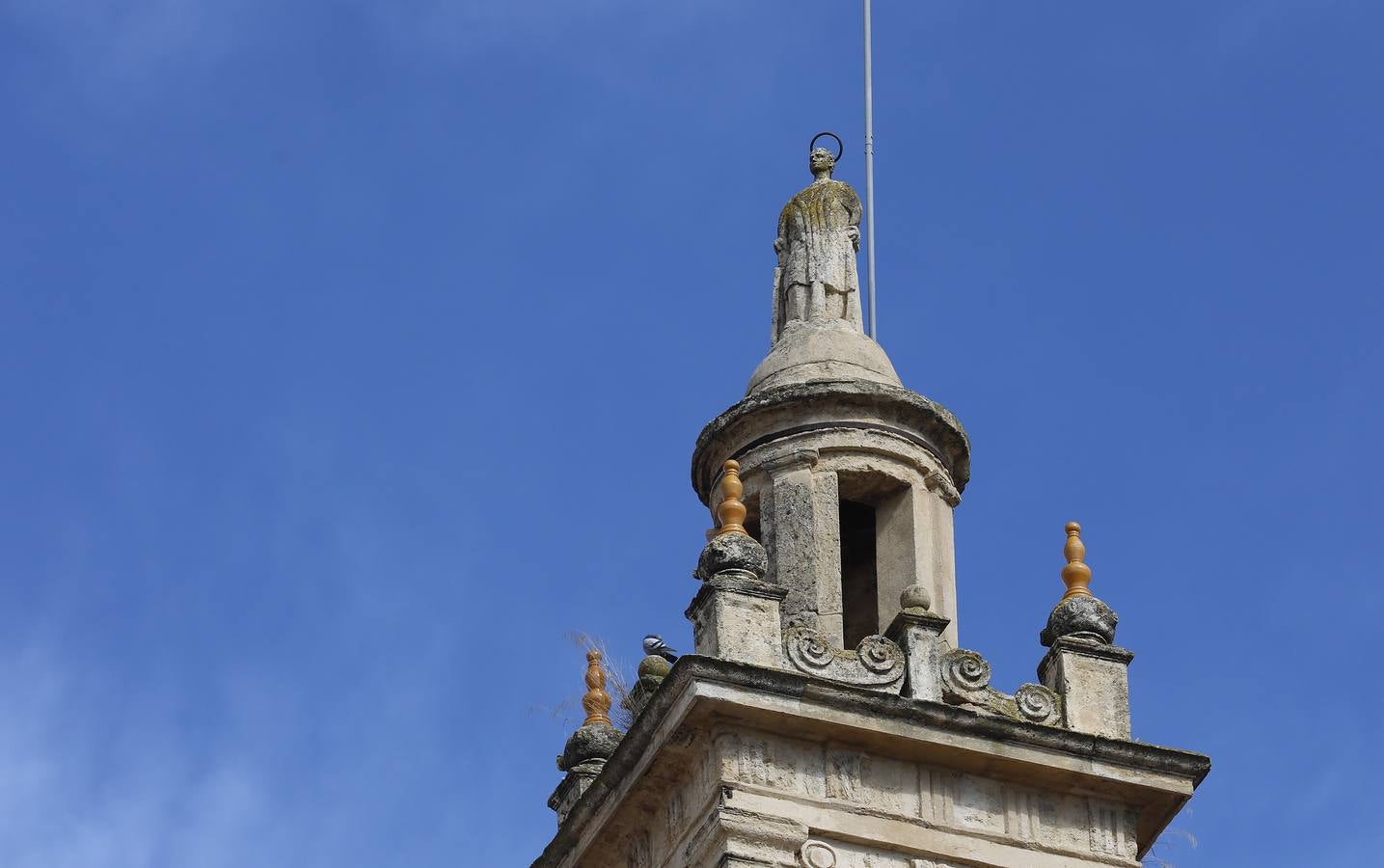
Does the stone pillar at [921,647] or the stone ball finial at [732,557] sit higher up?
the stone ball finial at [732,557]

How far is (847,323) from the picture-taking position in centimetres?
2620

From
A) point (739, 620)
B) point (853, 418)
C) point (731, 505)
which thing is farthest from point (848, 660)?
point (853, 418)

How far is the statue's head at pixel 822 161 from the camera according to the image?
2734 cm

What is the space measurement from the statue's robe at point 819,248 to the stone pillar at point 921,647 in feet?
12.0

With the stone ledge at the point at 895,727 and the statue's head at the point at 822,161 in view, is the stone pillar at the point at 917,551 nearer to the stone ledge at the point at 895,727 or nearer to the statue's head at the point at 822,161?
the stone ledge at the point at 895,727

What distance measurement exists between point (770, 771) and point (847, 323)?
504 cm

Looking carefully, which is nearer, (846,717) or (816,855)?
(816,855)

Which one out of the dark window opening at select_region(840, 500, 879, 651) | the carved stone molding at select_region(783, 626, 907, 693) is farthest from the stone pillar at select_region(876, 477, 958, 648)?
the carved stone molding at select_region(783, 626, 907, 693)

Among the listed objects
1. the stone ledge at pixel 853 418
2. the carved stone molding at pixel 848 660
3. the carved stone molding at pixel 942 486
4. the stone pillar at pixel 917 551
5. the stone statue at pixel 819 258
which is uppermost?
the stone statue at pixel 819 258

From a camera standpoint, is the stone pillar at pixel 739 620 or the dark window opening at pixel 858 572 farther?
the dark window opening at pixel 858 572

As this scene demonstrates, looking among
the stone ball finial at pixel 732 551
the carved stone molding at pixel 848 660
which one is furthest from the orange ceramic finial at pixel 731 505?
the carved stone molding at pixel 848 660

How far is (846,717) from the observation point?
73.4 ft

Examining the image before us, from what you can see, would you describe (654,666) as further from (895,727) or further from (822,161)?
(822,161)

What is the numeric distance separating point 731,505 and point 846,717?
1.87 m
